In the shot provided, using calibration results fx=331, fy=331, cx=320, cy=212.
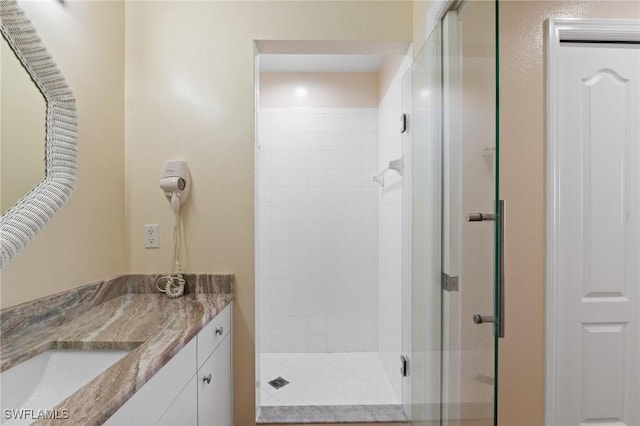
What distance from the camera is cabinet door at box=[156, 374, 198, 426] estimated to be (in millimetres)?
970

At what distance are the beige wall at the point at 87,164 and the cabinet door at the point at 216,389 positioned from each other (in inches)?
25.4

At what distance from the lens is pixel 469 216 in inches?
39.4

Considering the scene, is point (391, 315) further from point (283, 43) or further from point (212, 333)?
point (283, 43)

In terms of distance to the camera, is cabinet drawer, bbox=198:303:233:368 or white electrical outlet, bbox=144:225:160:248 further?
white electrical outlet, bbox=144:225:160:248

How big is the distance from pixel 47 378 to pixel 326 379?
5.91 ft

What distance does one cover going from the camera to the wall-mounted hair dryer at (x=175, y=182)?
164 centimetres

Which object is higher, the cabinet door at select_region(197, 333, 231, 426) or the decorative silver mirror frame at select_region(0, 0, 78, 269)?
the decorative silver mirror frame at select_region(0, 0, 78, 269)

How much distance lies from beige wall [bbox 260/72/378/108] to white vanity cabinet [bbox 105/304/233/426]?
2.07 metres

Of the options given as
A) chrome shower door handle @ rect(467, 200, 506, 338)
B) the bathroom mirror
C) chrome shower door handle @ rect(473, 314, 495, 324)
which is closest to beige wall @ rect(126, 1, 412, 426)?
the bathroom mirror

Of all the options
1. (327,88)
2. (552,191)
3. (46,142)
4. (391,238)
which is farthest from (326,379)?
(327,88)

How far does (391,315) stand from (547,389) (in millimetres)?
1106

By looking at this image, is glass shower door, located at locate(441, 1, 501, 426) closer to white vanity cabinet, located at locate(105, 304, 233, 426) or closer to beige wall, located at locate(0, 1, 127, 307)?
white vanity cabinet, located at locate(105, 304, 233, 426)

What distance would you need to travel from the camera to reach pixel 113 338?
3.42ft

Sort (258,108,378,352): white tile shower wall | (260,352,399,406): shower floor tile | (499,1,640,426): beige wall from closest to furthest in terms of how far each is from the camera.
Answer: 1. (499,1,640,426): beige wall
2. (260,352,399,406): shower floor tile
3. (258,108,378,352): white tile shower wall
